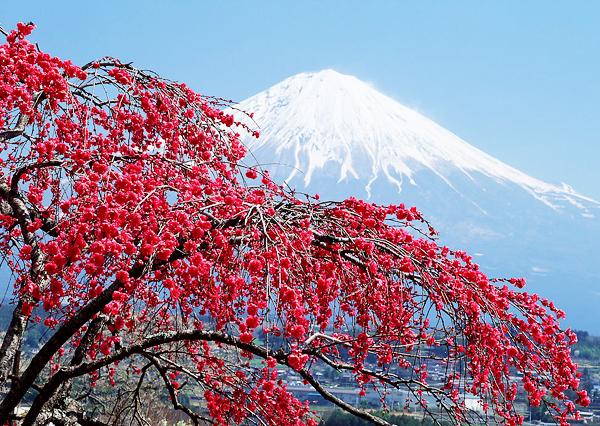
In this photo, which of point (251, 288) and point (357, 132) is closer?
point (251, 288)

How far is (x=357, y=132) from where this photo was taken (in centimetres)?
14125

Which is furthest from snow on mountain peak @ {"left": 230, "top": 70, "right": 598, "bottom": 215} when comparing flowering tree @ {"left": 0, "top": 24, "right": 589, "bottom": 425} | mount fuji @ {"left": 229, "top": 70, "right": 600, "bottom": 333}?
flowering tree @ {"left": 0, "top": 24, "right": 589, "bottom": 425}

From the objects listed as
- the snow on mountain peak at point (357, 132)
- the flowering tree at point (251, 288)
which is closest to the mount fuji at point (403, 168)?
the snow on mountain peak at point (357, 132)

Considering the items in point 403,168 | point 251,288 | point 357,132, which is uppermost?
point 357,132

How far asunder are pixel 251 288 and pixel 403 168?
143m

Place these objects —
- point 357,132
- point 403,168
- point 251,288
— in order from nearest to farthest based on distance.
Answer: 1. point 251,288
2. point 357,132
3. point 403,168

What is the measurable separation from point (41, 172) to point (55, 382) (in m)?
2.20

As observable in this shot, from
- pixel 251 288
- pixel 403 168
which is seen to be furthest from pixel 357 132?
pixel 251 288

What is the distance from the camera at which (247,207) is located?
11.6 feet

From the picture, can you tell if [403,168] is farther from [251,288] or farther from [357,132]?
[251,288]

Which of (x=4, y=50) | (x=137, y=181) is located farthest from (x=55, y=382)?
(x=4, y=50)

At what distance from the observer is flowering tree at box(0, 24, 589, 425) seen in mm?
3227

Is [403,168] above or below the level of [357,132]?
below

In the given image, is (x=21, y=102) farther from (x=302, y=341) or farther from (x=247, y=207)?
(x=302, y=341)
